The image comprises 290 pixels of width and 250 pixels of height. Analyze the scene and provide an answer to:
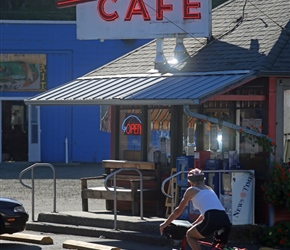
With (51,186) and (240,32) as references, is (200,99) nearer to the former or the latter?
(240,32)

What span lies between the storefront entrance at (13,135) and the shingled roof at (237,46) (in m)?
15.6

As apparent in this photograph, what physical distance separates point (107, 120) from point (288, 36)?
5.03 meters

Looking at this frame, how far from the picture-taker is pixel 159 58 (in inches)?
701

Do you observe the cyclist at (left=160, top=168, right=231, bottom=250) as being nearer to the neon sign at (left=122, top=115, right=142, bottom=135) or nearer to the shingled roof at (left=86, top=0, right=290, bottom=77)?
the shingled roof at (left=86, top=0, right=290, bottom=77)

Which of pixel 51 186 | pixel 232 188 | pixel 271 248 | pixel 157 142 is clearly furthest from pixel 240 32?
pixel 51 186

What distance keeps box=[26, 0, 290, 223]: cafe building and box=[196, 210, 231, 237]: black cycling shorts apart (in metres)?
3.65

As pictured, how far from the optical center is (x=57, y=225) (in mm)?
17297

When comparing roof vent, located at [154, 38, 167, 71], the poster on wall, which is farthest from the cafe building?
the poster on wall

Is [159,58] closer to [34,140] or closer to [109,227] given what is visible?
[109,227]

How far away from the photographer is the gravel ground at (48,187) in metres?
20.4

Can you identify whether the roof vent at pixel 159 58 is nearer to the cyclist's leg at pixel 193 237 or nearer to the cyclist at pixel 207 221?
the cyclist at pixel 207 221

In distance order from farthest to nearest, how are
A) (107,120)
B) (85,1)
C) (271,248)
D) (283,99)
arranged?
(107,120), (85,1), (283,99), (271,248)

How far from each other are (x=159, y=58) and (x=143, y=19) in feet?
3.00

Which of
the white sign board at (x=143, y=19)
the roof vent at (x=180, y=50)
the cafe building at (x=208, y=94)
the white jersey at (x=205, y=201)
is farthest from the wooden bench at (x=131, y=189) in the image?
the white jersey at (x=205, y=201)
